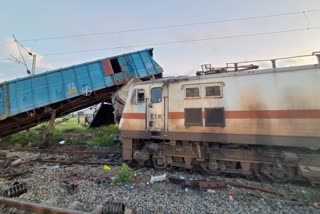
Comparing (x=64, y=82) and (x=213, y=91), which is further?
(x=64, y=82)

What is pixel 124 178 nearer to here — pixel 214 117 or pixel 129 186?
pixel 129 186

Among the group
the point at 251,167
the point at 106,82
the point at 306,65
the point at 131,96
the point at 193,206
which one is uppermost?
the point at 106,82

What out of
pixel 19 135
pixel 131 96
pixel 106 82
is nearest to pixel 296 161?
pixel 131 96

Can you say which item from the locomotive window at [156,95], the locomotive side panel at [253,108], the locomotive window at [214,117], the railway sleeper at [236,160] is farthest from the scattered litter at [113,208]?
the locomotive window at [156,95]

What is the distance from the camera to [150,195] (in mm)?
5117

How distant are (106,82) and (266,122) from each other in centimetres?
879

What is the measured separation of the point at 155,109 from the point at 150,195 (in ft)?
9.21

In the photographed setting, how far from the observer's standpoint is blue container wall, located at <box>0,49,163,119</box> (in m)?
11.0

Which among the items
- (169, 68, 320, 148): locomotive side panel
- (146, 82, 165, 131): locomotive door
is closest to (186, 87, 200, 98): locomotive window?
(169, 68, 320, 148): locomotive side panel

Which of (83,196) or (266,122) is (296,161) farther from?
(83,196)

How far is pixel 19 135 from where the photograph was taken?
51.1 feet

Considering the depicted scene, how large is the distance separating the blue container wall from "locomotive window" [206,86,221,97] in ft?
21.8

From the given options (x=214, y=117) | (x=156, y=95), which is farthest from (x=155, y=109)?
(x=214, y=117)

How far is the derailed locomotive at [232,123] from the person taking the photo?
5.30 m
